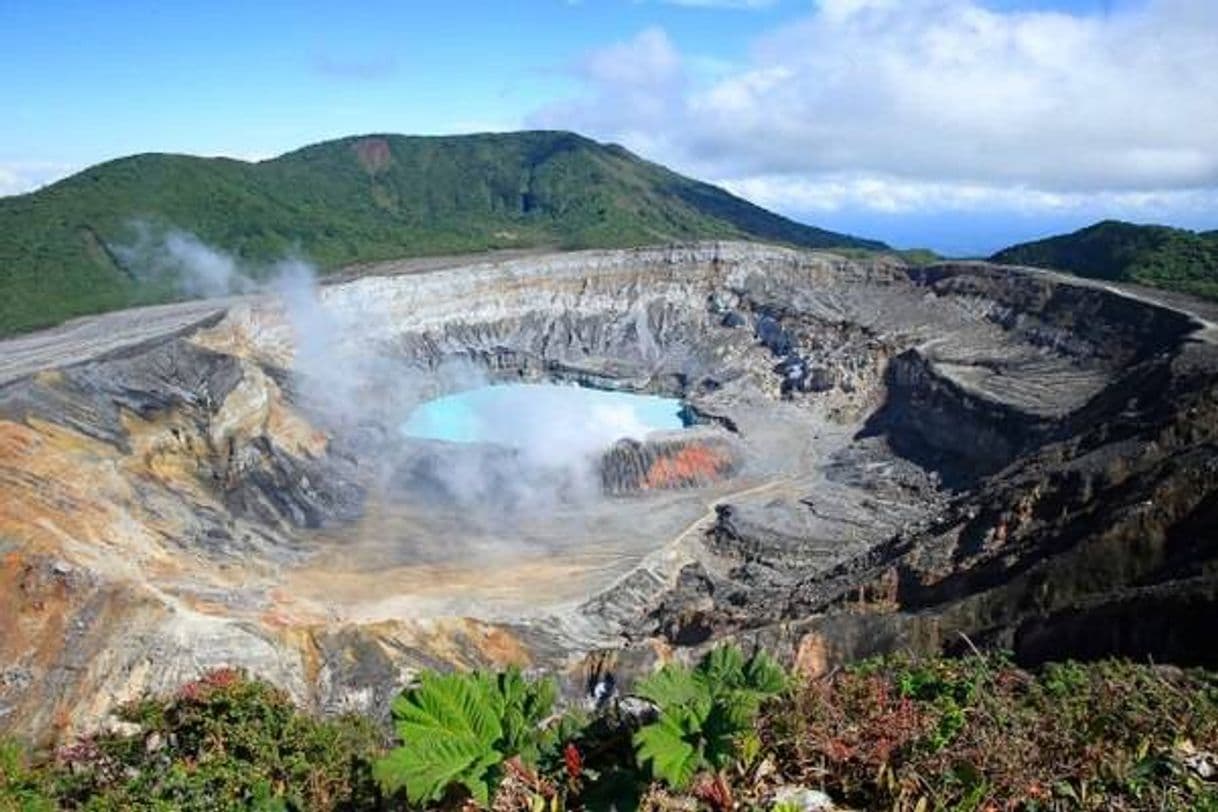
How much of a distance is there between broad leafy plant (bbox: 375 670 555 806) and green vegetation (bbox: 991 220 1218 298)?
215 feet

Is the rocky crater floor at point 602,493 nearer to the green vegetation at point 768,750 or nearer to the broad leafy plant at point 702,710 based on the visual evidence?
the green vegetation at point 768,750

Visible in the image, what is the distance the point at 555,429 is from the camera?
62.8 metres

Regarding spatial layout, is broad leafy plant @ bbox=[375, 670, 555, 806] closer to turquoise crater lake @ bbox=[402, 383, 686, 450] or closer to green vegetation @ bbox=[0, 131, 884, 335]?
turquoise crater lake @ bbox=[402, 383, 686, 450]

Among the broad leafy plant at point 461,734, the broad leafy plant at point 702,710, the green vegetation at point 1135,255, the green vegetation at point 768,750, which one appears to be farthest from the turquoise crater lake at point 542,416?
the broad leafy plant at point 461,734

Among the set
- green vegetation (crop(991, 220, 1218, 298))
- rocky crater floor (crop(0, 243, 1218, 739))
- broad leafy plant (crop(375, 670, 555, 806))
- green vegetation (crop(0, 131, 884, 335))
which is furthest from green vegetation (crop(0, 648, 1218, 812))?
green vegetation (crop(0, 131, 884, 335))

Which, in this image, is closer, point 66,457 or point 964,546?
point 964,546

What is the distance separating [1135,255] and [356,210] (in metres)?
95.7

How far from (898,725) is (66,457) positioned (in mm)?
38991

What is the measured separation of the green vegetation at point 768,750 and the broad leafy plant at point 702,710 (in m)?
0.02

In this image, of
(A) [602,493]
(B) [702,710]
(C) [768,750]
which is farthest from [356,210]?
(B) [702,710]

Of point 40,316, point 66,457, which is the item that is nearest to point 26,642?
point 66,457

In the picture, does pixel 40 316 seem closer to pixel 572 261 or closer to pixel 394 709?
pixel 572 261

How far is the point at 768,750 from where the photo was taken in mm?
8352

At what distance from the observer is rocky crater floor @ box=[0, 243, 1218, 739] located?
2944cm
